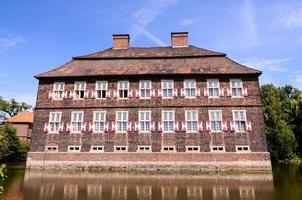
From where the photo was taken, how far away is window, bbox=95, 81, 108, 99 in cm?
2445

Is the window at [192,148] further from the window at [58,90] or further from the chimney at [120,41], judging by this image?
the chimney at [120,41]

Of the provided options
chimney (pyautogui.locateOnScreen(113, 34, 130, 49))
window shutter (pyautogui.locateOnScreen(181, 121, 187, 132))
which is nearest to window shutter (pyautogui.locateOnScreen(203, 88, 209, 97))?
window shutter (pyautogui.locateOnScreen(181, 121, 187, 132))

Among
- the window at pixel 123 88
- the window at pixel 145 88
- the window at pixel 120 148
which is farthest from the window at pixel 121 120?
the window at pixel 145 88

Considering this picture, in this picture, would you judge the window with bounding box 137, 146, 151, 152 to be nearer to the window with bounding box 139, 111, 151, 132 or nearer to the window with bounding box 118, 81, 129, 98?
the window with bounding box 139, 111, 151, 132

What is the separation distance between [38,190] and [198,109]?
49.0 feet

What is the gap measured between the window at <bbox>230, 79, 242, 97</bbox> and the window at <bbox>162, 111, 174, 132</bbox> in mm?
6015

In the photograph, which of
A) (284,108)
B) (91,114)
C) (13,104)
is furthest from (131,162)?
(13,104)

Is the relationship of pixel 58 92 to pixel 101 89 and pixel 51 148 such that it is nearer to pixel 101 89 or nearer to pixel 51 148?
pixel 101 89

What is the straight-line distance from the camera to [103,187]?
13133 mm

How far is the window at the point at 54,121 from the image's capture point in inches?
940

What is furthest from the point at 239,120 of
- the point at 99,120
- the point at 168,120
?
the point at 99,120

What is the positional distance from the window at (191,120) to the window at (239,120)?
3.41m

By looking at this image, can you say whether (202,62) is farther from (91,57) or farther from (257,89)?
(91,57)

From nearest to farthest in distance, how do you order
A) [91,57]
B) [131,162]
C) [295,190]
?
[295,190], [131,162], [91,57]
